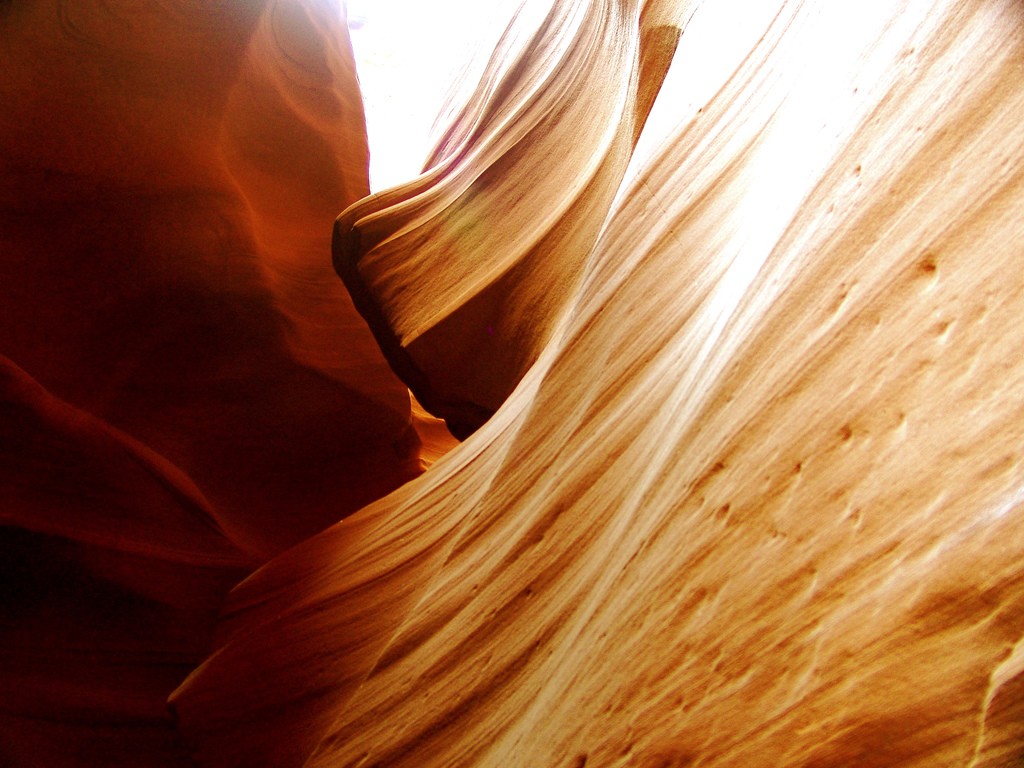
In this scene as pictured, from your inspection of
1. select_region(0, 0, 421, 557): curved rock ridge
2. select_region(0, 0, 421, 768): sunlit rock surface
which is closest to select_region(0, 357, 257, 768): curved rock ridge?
select_region(0, 0, 421, 768): sunlit rock surface

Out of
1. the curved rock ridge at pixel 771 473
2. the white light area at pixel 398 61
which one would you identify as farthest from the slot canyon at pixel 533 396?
the white light area at pixel 398 61

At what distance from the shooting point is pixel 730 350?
0.88m

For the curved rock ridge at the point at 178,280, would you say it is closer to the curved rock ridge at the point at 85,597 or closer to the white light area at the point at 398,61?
the curved rock ridge at the point at 85,597

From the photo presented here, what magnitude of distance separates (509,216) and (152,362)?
118 cm

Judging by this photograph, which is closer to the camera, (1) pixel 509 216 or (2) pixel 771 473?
(2) pixel 771 473

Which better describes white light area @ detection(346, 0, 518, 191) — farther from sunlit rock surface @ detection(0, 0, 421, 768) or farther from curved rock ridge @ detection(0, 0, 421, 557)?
curved rock ridge @ detection(0, 0, 421, 557)

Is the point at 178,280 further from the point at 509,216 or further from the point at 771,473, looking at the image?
the point at 771,473

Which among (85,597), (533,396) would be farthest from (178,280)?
(533,396)

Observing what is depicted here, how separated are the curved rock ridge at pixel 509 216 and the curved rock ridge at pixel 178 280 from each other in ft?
1.54

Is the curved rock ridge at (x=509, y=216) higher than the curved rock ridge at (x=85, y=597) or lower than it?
higher

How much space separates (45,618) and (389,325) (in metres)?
1.04

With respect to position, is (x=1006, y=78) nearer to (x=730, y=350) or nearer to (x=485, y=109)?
(x=730, y=350)

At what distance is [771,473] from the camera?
757mm

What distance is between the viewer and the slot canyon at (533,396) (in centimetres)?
66
